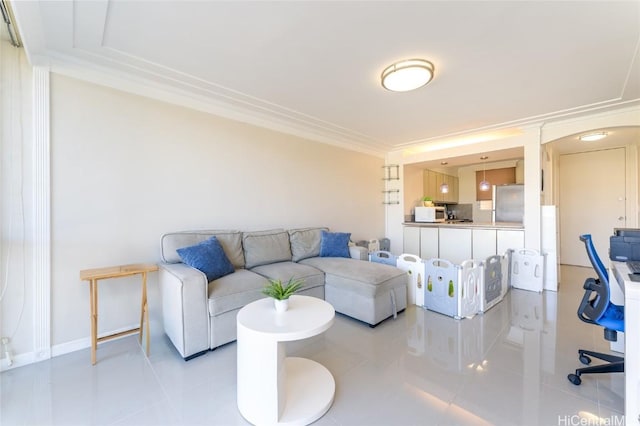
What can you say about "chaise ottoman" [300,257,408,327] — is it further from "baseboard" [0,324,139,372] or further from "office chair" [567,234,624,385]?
"baseboard" [0,324,139,372]

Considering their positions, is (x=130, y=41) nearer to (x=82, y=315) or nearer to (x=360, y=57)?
(x=360, y=57)

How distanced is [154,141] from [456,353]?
353 cm

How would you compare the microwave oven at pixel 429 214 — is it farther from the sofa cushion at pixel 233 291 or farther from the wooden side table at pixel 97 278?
the wooden side table at pixel 97 278

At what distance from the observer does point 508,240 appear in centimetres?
422

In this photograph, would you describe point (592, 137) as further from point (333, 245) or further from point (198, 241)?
point (198, 241)

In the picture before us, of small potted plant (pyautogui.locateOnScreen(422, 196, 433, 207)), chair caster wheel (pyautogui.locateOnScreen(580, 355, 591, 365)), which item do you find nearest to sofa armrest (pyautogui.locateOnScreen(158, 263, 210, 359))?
chair caster wheel (pyautogui.locateOnScreen(580, 355, 591, 365))

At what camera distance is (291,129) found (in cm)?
396

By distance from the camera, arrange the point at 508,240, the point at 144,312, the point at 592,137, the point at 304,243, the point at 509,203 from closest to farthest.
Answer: the point at 144,312, the point at 304,243, the point at 508,240, the point at 592,137, the point at 509,203

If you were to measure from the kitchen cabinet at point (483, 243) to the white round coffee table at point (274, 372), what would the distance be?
386 centimetres

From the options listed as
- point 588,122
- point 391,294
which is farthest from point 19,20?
point 588,122

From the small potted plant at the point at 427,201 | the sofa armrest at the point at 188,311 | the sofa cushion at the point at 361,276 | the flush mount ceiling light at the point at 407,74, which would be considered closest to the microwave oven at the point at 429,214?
the small potted plant at the point at 427,201

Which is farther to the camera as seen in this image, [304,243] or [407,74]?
[304,243]

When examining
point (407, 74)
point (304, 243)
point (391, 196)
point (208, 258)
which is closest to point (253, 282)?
point (208, 258)

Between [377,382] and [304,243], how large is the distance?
82.7 inches
